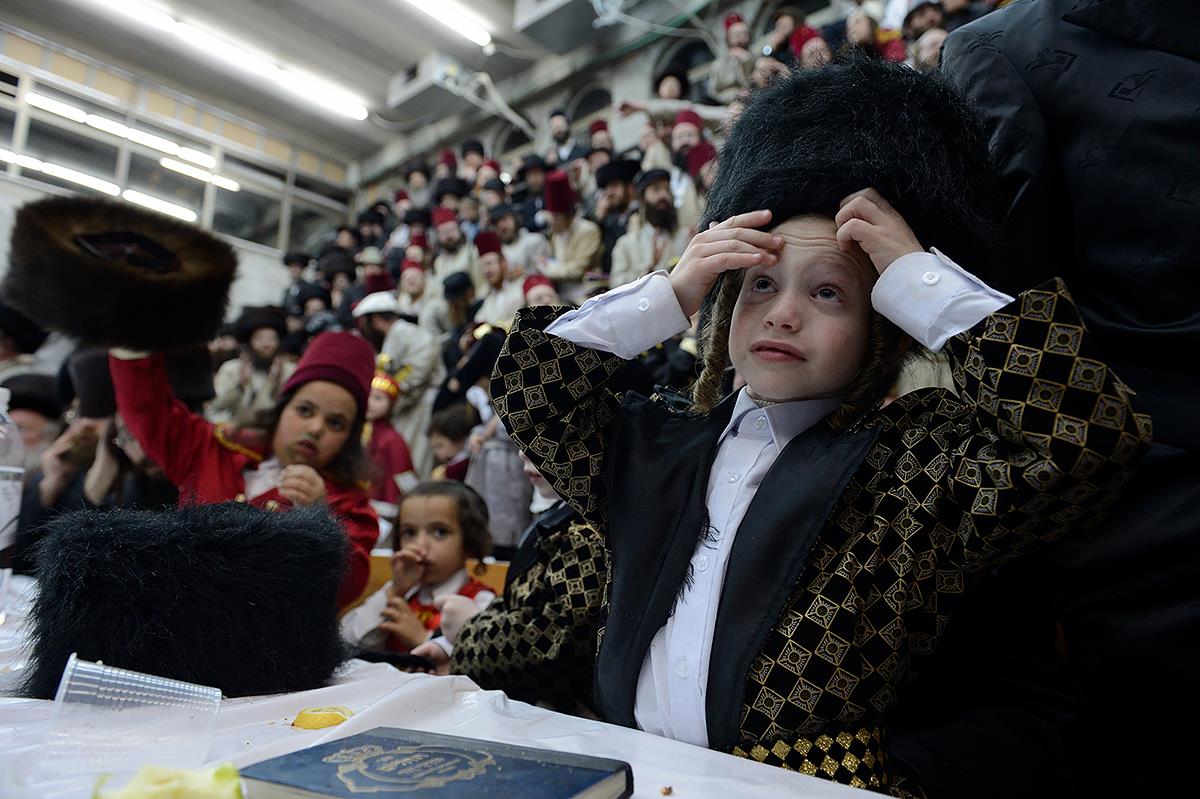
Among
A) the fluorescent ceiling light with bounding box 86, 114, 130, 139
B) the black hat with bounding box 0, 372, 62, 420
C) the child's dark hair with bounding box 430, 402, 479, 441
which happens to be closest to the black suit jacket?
the black hat with bounding box 0, 372, 62, 420

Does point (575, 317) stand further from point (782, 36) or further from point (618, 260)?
point (782, 36)

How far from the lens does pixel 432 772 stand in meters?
0.58

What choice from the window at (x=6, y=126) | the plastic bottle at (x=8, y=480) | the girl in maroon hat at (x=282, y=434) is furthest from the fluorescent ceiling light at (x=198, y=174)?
the plastic bottle at (x=8, y=480)

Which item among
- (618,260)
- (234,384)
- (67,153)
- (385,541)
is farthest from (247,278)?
(385,541)

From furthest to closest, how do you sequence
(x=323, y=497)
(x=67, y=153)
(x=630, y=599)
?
(x=67, y=153)
(x=323, y=497)
(x=630, y=599)

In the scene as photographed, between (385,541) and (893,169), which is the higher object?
(893,169)

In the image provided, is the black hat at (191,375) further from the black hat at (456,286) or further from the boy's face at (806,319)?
the black hat at (456,286)

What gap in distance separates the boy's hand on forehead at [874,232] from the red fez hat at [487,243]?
210 inches

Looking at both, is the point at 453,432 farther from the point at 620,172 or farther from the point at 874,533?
the point at 874,533

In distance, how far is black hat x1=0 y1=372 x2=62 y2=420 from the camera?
2920 mm

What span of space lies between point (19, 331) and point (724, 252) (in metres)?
3.52

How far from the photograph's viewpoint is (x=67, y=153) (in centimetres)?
1041

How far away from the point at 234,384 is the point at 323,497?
494cm

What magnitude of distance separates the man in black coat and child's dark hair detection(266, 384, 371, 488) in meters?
1.80
